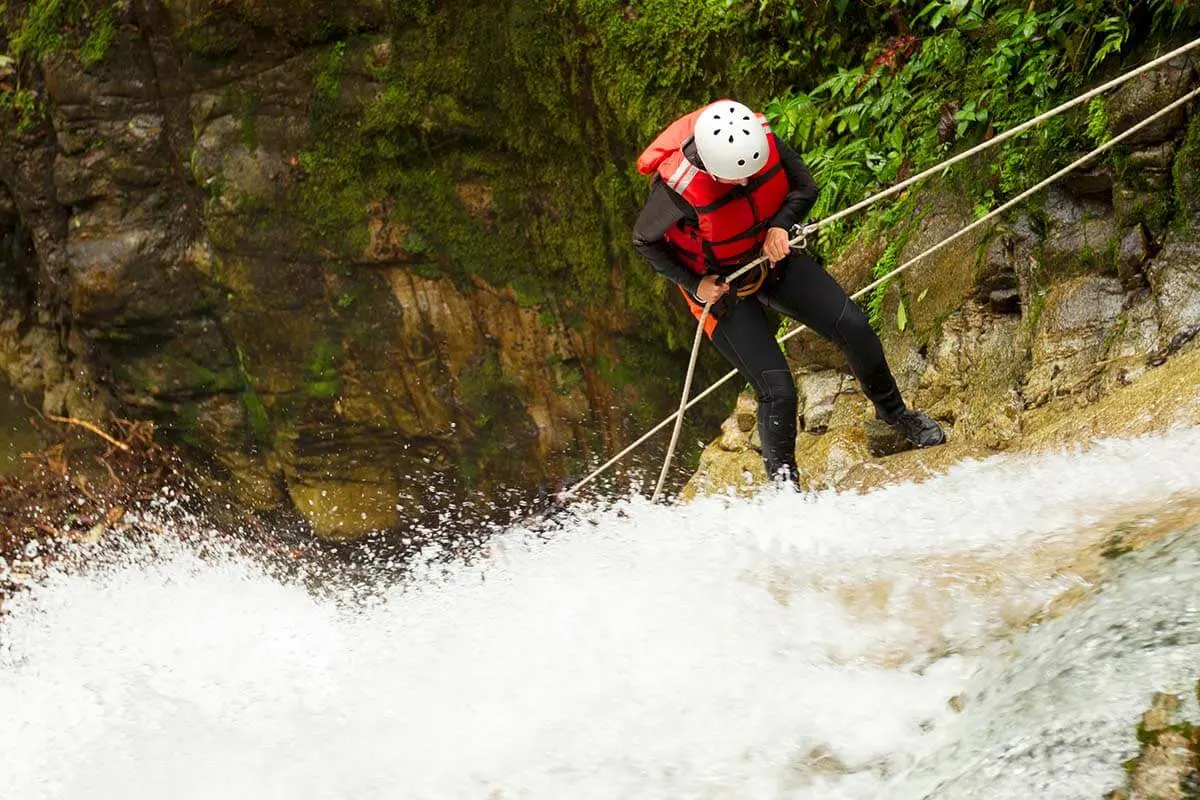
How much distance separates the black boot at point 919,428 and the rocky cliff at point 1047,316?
0.07 meters

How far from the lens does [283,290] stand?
30.4 ft

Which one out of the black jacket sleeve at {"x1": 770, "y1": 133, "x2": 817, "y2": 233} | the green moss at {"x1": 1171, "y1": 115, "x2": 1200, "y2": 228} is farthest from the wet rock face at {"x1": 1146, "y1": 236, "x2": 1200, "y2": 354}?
the black jacket sleeve at {"x1": 770, "y1": 133, "x2": 817, "y2": 233}

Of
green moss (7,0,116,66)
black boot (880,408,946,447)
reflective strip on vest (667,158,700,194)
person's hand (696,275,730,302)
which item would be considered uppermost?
green moss (7,0,116,66)

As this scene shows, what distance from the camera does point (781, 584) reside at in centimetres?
346

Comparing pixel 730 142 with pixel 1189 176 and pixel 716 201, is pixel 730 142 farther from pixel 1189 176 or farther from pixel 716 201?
pixel 1189 176

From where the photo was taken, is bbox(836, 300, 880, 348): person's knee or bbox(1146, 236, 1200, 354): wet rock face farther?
bbox(836, 300, 880, 348): person's knee

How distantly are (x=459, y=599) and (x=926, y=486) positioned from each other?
6.89ft

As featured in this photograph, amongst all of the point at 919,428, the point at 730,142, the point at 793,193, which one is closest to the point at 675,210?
the point at 730,142

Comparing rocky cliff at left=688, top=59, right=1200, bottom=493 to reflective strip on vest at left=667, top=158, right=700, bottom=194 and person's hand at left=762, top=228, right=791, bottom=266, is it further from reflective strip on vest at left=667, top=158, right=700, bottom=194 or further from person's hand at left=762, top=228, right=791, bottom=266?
reflective strip on vest at left=667, top=158, right=700, bottom=194

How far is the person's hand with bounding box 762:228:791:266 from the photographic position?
410cm

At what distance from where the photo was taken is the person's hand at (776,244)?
410cm

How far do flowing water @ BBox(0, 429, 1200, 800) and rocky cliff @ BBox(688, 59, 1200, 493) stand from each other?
37 cm

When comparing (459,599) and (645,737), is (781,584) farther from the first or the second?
(459,599)

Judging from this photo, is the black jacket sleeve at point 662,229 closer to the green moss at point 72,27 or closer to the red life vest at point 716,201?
the red life vest at point 716,201
